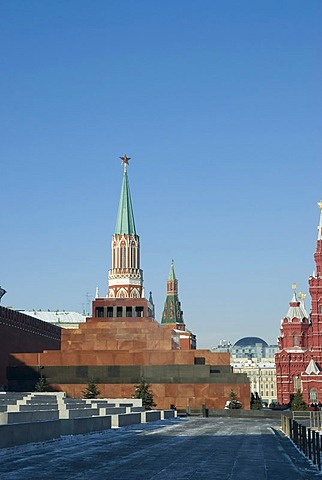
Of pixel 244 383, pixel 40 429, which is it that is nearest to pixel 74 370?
pixel 244 383

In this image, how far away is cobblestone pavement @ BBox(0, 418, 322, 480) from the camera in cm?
1541

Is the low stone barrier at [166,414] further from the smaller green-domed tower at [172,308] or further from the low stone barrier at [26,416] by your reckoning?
the smaller green-domed tower at [172,308]

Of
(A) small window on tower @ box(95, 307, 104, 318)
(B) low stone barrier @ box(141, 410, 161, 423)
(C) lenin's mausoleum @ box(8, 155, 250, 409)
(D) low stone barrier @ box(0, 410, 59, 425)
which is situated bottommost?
(B) low stone barrier @ box(141, 410, 161, 423)

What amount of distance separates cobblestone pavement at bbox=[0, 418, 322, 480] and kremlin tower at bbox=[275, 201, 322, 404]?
76174 mm

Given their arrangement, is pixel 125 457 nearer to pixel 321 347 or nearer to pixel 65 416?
pixel 65 416

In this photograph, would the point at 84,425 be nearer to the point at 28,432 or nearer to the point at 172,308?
the point at 28,432

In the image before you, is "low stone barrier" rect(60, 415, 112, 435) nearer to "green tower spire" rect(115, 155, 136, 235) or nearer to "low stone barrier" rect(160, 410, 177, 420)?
"low stone barrier" rect(160, 410, 177, 420)

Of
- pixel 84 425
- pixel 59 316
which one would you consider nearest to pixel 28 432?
pixel 84 425

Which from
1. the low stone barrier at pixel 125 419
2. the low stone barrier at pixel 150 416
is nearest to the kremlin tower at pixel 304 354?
the low stone barrier at pixel 150 416

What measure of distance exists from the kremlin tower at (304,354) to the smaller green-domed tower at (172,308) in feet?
218

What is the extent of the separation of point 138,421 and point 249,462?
2139 centimetres

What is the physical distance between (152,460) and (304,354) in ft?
300

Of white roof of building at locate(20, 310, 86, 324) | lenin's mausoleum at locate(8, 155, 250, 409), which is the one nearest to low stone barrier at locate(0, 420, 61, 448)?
lenin's mausoleum at locate(8, 155, 250, 409)

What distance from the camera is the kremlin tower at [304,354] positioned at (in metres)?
101
